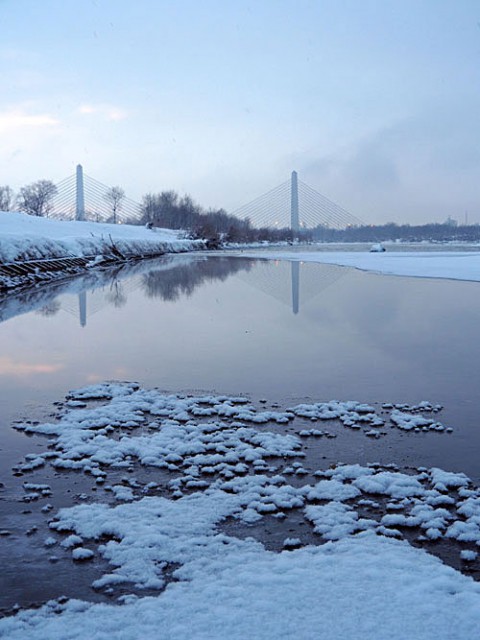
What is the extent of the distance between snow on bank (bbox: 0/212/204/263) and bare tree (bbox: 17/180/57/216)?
1309 inches

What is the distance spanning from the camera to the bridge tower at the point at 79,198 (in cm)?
10150

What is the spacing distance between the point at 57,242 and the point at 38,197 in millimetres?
81407

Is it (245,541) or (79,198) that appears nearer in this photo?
(245,541)

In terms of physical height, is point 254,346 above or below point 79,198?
below

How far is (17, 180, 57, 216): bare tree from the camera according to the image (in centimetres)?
10800

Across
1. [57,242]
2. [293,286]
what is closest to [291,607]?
[293,286]

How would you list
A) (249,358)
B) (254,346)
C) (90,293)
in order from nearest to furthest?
(249,358), (254,346), (90,293)

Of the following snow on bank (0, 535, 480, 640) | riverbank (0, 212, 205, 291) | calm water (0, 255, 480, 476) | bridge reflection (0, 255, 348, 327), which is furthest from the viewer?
riverbank (0, 212, 205, 291)

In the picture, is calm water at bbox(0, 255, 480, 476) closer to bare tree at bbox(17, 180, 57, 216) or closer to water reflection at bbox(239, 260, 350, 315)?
water reflection at bbox(239, 260, 350, 315)

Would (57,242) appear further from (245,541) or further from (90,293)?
(245,541)

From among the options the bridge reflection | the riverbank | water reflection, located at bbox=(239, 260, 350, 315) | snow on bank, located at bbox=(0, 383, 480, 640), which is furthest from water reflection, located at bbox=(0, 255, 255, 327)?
snow on bank, located at bbox=(0, 383, 480, 640)

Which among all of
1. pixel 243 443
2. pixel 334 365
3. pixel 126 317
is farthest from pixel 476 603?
pixel 126 317

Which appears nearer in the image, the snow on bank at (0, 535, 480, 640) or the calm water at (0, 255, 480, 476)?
the snow on bank at (0, 535, 480, 640)

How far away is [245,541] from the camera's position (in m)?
3.94
